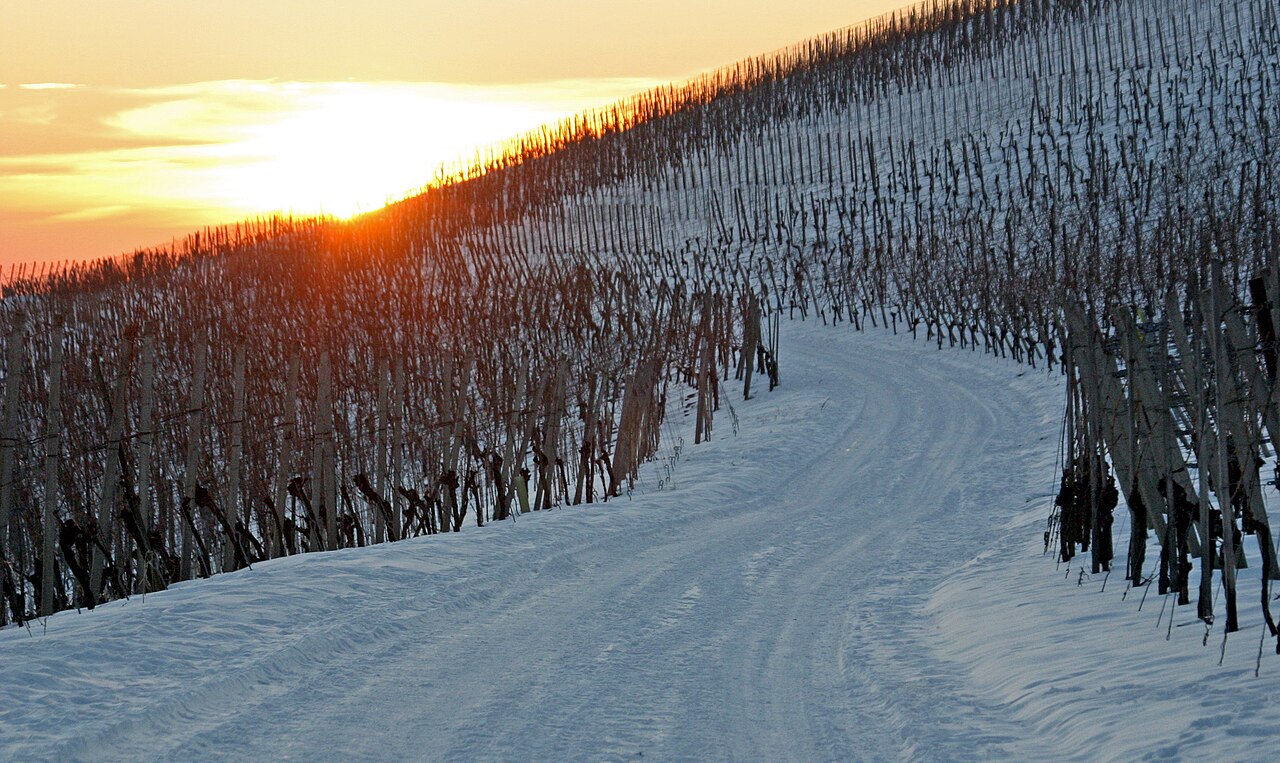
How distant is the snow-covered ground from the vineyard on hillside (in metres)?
0.74

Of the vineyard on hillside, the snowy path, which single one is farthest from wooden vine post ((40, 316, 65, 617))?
the snowy path

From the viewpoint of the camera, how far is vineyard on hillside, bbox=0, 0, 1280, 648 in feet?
22.7

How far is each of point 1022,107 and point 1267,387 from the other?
145 feet

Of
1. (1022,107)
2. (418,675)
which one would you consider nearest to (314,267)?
(1022,107)

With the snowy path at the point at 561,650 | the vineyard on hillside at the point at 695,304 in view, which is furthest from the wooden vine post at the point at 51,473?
the snowy path at the point at 561,650

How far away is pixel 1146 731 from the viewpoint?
13.9 feet

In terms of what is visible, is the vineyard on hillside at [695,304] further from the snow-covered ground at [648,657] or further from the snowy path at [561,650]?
the snowy path at [561,650]

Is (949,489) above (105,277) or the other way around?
the other way around

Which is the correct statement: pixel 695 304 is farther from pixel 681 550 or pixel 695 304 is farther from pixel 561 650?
pixel 561 650

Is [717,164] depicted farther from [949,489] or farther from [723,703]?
[723,703]

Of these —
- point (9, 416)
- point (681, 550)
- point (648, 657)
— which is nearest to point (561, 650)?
point (648, 657)

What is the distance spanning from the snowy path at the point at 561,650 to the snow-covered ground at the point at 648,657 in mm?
20

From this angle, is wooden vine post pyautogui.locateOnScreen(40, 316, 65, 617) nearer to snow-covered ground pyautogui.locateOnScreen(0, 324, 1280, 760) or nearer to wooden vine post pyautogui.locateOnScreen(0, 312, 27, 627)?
wooden vine post pyautogui.locateOnScreen(0, 312, 27, 627)

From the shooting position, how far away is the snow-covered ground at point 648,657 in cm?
443
